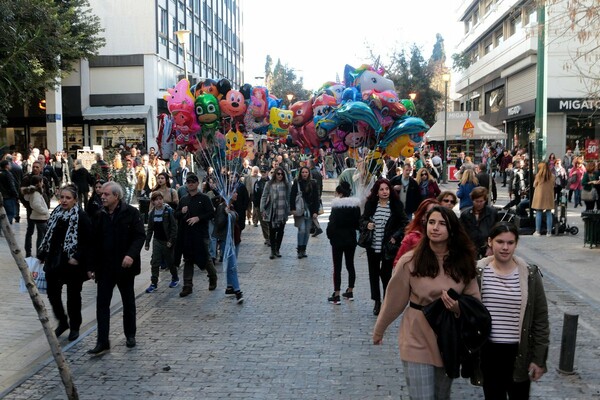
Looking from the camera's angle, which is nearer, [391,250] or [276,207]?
[391,250]

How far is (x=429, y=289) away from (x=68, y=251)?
4.63 metres

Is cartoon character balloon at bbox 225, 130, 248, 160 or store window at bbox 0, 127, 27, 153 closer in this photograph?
cartoon character balloon at bbox 225, 130, 248, 160

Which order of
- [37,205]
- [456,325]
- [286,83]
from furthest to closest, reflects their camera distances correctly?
[286,83]
[37,205]
[456,325]

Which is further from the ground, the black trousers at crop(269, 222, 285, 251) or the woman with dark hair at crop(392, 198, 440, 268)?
the woman with dark hair at crop(392, 198, 440, 268)

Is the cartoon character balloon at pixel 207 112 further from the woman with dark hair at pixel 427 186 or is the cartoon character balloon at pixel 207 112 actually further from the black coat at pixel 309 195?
the woman with dark hair at pixel 427 186

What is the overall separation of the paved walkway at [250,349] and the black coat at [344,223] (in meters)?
0.90

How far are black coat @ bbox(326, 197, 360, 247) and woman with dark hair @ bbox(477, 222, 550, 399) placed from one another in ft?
15.5

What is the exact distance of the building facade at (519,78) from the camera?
3288cm

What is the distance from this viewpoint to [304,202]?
13.2 meters

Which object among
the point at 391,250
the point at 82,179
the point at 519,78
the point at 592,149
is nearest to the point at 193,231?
the point at 391,250

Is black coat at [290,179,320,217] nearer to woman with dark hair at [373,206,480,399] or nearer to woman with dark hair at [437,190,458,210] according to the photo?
woman with dark hair at [437,190,458,210]

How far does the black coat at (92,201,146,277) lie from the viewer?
23.0ft

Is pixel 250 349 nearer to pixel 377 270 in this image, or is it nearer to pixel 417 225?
pixel 377 270

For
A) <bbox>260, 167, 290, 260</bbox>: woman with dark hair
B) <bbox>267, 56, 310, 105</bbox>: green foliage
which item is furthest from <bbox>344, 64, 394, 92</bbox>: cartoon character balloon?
<bbox>267, 56, 310, 105</bbox>: green foliage
